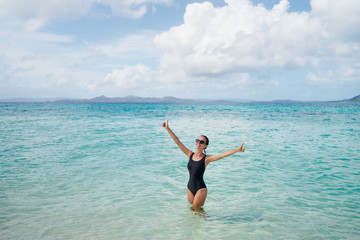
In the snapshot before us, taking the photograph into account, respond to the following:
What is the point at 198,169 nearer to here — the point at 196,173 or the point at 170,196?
the point at 196,173

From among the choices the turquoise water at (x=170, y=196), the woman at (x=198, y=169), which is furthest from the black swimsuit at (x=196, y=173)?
the turquoise water at (x=170, y=196)

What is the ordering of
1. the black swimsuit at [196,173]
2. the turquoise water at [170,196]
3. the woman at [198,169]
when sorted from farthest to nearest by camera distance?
the black swimsuit at [196,173] → the woman at [198,169] → the turquoise water at [170,196]

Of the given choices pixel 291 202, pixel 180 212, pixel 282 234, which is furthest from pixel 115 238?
pixel 291 202

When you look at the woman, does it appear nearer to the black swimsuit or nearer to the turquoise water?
the black swimsuit

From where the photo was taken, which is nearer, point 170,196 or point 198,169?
point 198,169

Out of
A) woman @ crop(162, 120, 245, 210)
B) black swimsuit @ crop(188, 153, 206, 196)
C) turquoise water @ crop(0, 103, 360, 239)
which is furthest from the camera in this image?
black swimsuit @ crop(188, 153, 206, 196)

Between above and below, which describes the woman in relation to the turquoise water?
above

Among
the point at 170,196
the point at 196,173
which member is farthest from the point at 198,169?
the point at 170,196

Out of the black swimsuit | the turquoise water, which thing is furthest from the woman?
the turquoise water

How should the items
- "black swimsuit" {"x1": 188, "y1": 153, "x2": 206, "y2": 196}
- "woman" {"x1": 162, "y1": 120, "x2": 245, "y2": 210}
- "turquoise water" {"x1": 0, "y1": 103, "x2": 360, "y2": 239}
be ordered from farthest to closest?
1. "black swimsuit" {"x1": 188, "y1": 153, "x2": 206, "y2": 196}
2. "woman" {"x1": 162, "y1": 120, "x2": 245, "y2": 210}
3. "turquoise water" {"x1": 0, "y1": 103, "x2": 360, "y2": 239}

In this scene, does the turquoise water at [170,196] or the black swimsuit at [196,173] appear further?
the black swimsuit at [196,173]

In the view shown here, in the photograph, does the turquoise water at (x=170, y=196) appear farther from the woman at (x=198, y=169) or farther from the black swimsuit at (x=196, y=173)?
the black swimsuit at (x=196, y=173)

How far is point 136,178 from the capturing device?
35.3ft

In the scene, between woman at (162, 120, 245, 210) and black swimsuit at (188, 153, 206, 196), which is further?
black swimsuit at (188, 153, 206, 196)
